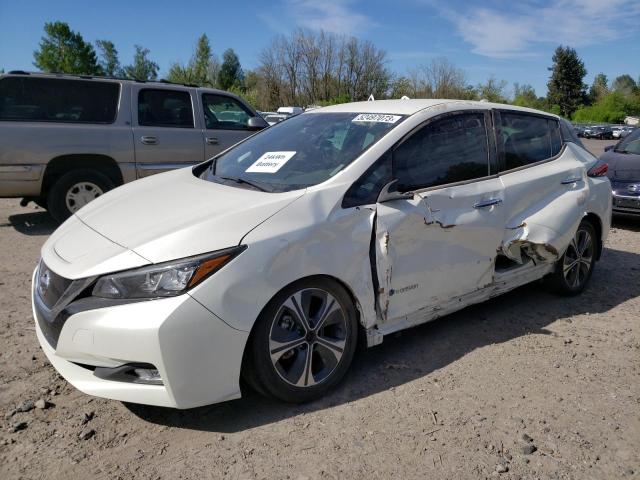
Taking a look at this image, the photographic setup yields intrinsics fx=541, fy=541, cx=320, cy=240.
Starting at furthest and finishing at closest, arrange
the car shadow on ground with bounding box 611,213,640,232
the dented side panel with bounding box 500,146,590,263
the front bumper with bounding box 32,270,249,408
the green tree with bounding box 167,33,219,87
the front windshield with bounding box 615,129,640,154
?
the green tree with bounding box 167,33,219,87, the front windshield with bounding box 615,129,640,154, the car shadow on ground with bounding box 611,213,640,232, the dented side panel with bounding box 500,146,590,263, the front bumper with bounding box 32,270,249,408

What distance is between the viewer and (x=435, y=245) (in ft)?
11.4

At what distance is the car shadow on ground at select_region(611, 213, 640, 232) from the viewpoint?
7.83 m

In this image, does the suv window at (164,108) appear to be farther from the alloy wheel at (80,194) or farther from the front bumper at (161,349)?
the front bumper at (161,349)

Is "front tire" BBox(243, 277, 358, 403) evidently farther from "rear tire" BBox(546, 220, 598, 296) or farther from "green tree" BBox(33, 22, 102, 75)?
"green tree" BBox(33, 22, 102, 75)

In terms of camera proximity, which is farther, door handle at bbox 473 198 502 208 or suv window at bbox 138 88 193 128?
suv window at bbox 138 88 193 128

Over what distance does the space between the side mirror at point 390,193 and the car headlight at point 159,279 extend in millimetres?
1115

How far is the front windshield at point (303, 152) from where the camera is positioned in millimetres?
3291

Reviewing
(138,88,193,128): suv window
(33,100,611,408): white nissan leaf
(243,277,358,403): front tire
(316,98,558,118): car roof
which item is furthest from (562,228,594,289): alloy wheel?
(138,88,193,128): suv window

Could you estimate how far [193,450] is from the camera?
262cm

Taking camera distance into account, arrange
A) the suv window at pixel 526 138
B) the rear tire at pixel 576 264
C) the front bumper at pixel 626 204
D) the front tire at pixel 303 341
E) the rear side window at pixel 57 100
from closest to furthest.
→ the front tire at pixel 303 341 → the suv window at pixel 526 138 → the rear tire at pixel 576 264 → the rear side window at pixel 57 100 → the front bumper at pixel 626 204

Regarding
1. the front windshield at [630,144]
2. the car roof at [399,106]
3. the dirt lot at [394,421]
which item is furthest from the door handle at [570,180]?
the front windshield at [630,144]

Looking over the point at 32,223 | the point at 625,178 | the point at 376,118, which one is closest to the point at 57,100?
the point at 32,223

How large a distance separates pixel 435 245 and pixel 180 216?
1.60 meters

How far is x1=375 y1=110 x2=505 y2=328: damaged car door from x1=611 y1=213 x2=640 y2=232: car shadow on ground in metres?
4.99
